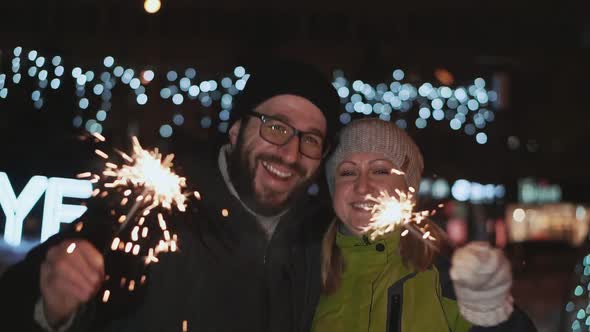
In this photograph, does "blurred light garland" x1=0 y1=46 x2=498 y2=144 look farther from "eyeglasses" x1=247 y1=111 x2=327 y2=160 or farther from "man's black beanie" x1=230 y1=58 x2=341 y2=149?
"eyeglasses" x1=247 y1=111 x2=327 y2=160

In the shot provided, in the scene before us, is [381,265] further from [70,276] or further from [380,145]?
[70,276]

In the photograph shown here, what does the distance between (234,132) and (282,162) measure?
1.30 ft

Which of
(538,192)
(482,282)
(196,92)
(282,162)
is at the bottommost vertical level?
(482,282)

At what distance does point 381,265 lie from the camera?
2822 mm

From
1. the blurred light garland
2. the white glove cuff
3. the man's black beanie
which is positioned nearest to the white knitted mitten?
the white glove cuff

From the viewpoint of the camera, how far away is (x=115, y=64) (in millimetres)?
7855

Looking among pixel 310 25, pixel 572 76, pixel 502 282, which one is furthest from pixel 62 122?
pixel 572 76

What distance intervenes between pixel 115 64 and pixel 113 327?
235 inches

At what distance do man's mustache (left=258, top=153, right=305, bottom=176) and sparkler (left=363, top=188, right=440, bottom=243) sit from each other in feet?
1.23

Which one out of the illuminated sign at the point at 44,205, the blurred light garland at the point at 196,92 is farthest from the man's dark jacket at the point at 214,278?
the blurred light garland at the point at 196,92

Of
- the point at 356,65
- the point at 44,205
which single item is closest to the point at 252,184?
the point at 44,205

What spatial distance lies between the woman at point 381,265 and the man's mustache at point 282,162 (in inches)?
8.9

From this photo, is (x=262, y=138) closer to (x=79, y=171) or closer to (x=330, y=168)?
(x=330, y=168)

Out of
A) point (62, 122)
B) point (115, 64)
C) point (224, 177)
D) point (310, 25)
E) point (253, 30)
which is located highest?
point (310, 25)
